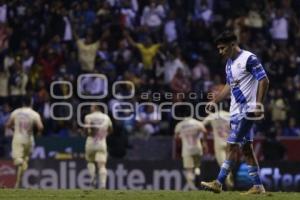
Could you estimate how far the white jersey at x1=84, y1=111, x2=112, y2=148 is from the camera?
24528 millimetres

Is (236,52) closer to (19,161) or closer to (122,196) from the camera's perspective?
(122,196)

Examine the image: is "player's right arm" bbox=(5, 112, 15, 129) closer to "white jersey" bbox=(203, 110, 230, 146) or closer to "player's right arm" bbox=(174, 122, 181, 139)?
"player's right arm" bbox=(174, 122, 181, 139)

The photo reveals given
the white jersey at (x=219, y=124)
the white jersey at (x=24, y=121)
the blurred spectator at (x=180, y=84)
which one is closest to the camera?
the white jersey at (x=24, y=121)

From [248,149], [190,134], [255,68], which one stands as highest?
[255,68]

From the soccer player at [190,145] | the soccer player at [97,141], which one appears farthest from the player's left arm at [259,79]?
the soccer player at [190,145]

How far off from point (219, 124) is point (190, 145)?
0.94 m

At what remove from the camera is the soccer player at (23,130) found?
2450 centimetres

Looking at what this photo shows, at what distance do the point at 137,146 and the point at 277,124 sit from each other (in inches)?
149

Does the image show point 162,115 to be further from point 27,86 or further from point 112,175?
point 27,86

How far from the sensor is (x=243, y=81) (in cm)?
1548

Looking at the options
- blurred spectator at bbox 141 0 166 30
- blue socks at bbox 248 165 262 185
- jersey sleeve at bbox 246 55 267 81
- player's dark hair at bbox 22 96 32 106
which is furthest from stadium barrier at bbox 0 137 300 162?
jersey sleeve at bbox 246 55 267 81

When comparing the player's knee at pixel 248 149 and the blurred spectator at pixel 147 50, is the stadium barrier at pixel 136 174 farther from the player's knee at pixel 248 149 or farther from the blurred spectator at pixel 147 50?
the player's knee at pixel 248 149

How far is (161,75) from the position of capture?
2838cm

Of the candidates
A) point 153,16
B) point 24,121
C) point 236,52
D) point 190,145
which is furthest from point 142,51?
point 236,52
